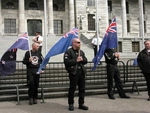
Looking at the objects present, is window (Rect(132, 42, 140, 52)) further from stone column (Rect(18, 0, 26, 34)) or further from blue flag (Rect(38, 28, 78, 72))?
blue flag (Rect(38, 28, 78, 72))

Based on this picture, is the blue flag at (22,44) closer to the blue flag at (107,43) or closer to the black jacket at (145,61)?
the blue flag at (107,43)

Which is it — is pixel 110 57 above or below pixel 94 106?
above

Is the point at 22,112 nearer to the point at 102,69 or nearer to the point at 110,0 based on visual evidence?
the point at 102,69

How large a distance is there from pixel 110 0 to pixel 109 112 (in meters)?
44.7

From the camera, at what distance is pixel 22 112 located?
26.7ft

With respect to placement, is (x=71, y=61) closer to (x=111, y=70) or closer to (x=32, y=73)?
(x=32, y=73)

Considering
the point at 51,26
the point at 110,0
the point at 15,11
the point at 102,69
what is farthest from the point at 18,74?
the point at 110,0

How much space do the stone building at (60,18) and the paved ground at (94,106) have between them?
30655 mm

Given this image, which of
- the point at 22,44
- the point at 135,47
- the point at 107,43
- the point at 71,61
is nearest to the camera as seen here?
the point at 71,61

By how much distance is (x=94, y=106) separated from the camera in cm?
885

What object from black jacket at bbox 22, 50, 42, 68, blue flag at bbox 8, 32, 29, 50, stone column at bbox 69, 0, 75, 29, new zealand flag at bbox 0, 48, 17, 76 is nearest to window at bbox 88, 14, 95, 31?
stone column at bbox 69, 0, 75, 29

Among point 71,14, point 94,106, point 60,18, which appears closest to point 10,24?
point 60,18

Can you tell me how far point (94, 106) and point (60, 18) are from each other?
3816cm

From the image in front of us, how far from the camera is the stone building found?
42031 mm
